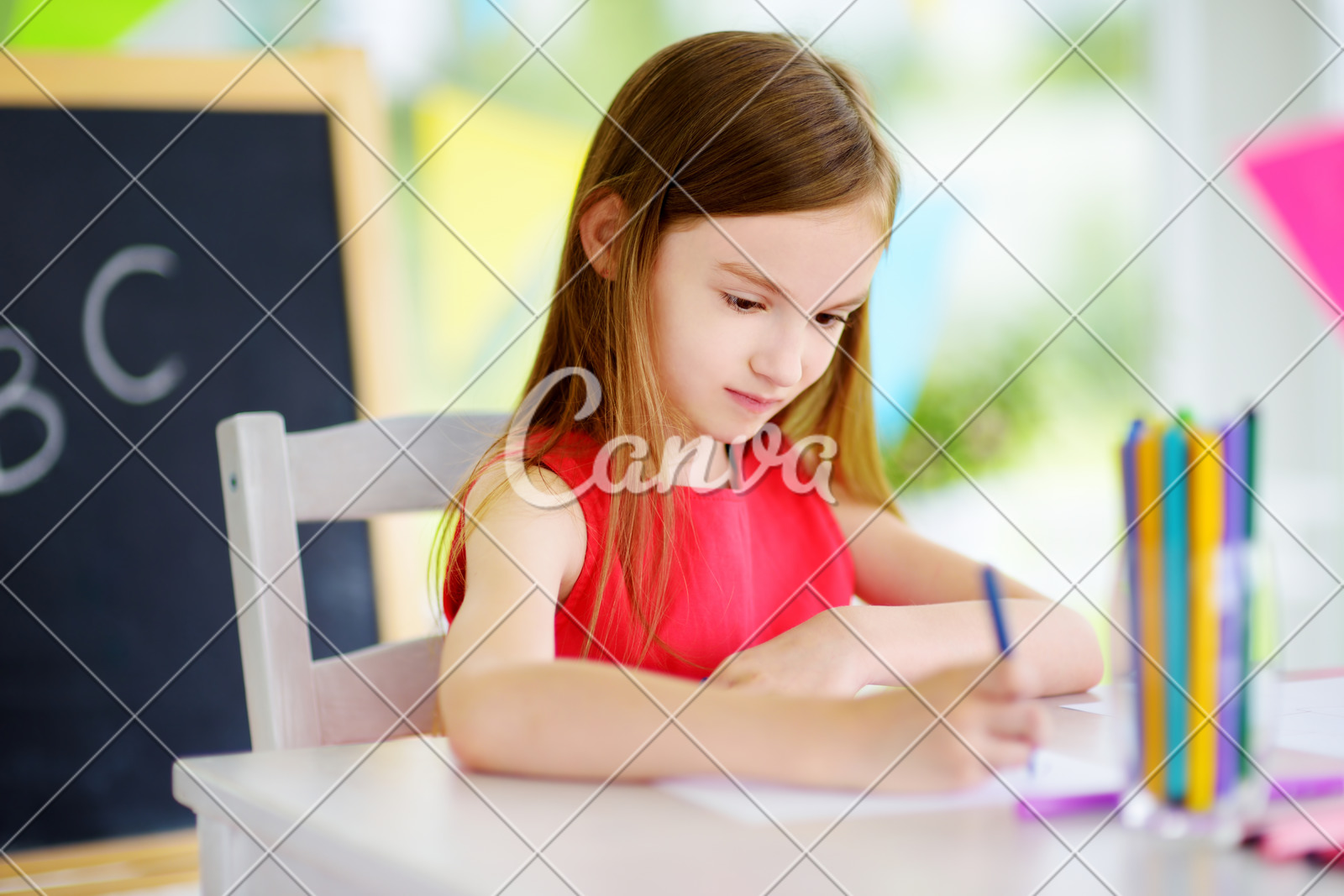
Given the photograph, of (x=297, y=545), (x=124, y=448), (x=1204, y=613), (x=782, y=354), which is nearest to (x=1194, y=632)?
Answer: (x=1204, y=613)

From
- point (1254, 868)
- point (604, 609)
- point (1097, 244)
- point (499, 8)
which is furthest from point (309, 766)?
point (1097, 244)

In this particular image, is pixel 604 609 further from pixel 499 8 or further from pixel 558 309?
pixel 499 8

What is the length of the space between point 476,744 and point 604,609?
0.30 metres

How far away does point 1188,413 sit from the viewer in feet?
1.12

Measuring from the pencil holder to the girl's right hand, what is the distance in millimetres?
37

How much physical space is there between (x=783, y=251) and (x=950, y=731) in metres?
0.44

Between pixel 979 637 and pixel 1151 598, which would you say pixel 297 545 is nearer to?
pixel 979 637

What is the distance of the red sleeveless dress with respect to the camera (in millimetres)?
Answer: 775

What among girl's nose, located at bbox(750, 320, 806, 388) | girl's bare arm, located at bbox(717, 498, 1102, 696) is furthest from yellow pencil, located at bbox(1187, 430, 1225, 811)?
girl's nose, located at bbox(750, 320, 806, 388)

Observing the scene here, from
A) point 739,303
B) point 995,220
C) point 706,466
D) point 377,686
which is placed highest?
point 995,220

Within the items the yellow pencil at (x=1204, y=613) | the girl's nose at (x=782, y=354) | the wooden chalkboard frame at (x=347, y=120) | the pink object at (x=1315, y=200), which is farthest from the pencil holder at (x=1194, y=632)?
the pink object at (x=1315, y=200)

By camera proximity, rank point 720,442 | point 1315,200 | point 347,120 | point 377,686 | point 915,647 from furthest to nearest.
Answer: point 1315,200, point 347,120, point 720,442, point 377,686, point 915,647

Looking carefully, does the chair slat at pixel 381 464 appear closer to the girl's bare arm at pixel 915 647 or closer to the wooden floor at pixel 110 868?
the girl's bare arm at pixel 915 647

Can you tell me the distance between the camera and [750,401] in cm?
80
